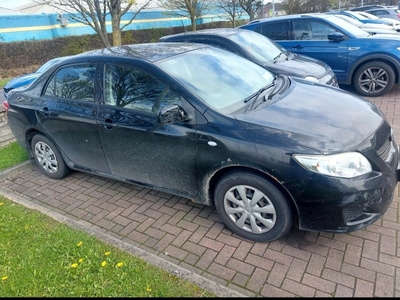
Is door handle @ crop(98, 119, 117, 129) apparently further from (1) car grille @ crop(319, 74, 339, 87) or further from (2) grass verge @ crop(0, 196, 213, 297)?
(1) car grille @ crop(319, 74, 339, 87)

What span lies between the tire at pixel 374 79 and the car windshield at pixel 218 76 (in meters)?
3.76

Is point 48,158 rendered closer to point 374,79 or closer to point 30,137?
point 30,137

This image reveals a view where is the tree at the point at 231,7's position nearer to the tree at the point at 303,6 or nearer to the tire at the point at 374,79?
the tree at the point at 303,6

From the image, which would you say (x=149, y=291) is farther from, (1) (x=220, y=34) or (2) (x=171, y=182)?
(1) (x=220, y=34)

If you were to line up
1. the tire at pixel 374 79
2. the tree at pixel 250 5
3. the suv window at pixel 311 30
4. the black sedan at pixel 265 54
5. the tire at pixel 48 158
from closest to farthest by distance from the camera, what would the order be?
1. the tire at pixel 48 158
2. the black sedan at pixel 265 54
3. the tire at pixel 374 79
4. the suv window at pixel 311 30
5. the tree at pixel 250 5

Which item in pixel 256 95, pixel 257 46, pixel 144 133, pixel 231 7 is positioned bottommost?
pixel 144 133

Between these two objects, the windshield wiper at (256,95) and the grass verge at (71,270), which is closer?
the grass verge at (71,270)

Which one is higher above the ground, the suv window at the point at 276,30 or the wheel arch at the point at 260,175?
the suv window at the point at 276,30

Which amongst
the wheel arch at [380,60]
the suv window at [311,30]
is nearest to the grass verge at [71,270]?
the wheel arch at [380,60]

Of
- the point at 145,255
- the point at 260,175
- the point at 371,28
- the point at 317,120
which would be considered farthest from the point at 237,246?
the point at 371,28

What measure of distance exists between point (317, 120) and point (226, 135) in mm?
775

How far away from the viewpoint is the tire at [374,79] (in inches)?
245

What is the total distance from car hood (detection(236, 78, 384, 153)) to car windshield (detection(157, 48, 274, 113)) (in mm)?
303

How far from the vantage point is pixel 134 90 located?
3.07 meters
